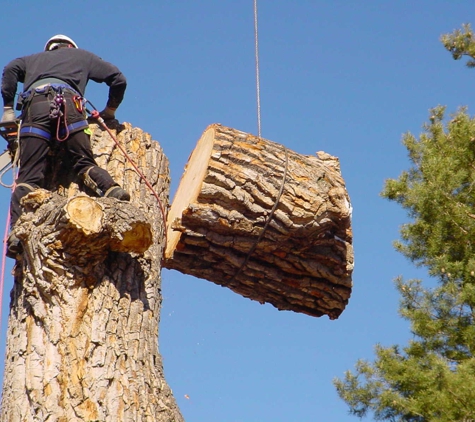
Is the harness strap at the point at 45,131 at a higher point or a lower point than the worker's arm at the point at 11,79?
lower

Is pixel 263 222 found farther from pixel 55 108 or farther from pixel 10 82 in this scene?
pixel 10 82

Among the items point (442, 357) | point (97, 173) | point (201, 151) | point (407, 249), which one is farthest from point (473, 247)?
point (97, 173)

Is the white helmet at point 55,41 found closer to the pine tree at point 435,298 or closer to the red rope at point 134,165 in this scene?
the red rope at point 134,165

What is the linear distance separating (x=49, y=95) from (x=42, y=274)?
136 cm

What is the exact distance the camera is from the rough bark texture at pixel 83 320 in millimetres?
3768

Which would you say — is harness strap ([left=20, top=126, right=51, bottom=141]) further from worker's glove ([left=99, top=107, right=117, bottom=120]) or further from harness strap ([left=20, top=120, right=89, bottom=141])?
worker's glove ([left=99, top=107, right=117, bottom=120])

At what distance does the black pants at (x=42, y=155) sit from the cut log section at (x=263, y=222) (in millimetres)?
651

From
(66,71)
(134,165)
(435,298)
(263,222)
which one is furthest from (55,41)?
(435,298)

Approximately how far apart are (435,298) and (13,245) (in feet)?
11.1

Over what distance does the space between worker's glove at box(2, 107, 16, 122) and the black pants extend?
0.18 meters

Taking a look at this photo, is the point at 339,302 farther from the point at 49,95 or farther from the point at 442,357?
the point at 49,95

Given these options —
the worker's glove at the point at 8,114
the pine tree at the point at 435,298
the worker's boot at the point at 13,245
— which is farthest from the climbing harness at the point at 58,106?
the pine tree at the point at 435,298

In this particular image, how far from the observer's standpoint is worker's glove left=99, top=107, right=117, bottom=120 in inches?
203

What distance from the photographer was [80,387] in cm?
375
